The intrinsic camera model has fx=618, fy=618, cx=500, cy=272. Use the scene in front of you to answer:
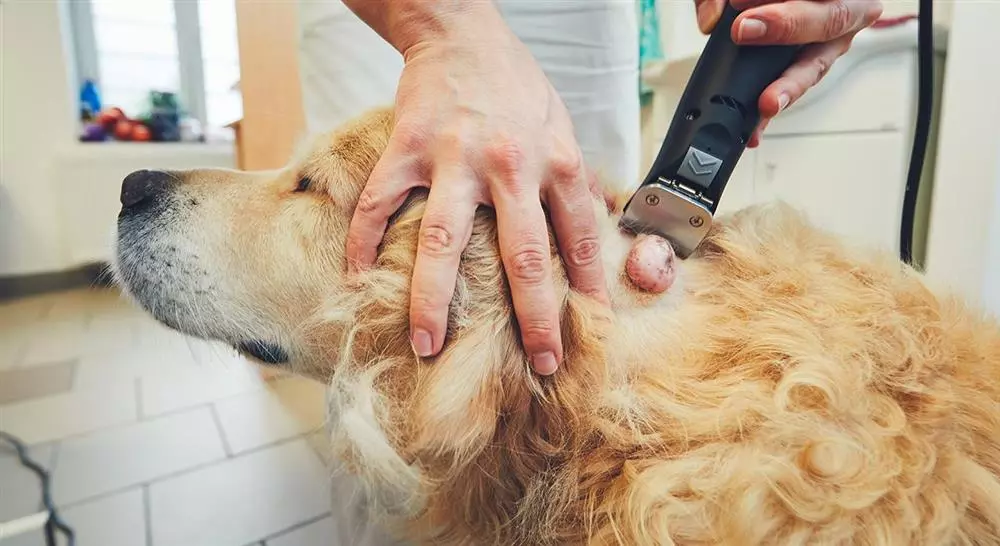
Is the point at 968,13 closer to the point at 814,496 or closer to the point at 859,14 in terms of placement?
the point at 859,14

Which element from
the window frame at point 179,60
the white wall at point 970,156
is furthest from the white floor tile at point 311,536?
the window frame at point 179,60

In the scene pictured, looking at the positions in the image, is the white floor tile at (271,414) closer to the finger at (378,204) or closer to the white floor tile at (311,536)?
the white floor tile at (311,536)

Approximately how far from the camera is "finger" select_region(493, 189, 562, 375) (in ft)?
1.58

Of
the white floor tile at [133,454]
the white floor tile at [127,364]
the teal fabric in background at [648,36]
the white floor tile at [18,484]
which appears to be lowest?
the white floor tile at [127,364]

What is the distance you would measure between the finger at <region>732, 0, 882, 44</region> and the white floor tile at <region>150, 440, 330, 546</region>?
3.26 ft

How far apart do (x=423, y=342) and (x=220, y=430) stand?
114 centimetres

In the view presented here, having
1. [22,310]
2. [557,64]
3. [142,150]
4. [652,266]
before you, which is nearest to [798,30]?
[652,266]

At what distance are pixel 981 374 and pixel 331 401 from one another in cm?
53

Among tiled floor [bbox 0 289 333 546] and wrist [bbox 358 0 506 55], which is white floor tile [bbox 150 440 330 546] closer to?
tiled floor [bbox 0 289 333 546]

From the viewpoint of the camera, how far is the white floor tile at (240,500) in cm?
101

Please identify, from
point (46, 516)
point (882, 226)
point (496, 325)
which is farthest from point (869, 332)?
point (46, 516)

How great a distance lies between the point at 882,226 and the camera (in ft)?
4.30

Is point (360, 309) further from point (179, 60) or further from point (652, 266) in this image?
point (179, 60)

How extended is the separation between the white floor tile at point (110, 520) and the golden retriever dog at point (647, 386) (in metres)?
0.59
